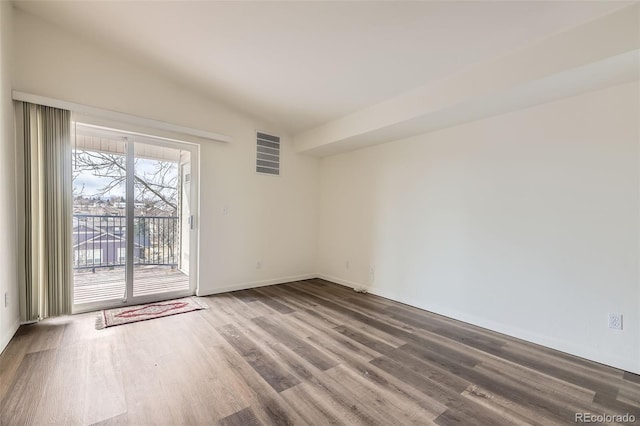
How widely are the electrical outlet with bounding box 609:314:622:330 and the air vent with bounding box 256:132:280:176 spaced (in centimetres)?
419

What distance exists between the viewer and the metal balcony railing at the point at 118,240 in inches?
126

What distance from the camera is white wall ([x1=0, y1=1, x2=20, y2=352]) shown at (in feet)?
7.50

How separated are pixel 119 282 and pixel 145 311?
61cm

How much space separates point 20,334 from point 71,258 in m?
0.76

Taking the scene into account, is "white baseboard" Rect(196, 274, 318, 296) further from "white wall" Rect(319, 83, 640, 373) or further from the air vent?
the air vent

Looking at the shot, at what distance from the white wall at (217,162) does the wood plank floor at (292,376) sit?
1.34 m

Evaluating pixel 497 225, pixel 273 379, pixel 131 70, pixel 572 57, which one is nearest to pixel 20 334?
pixel 273 379

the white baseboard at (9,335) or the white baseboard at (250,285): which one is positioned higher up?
the white baseboard at (9,335)

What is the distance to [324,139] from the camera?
13.8ft

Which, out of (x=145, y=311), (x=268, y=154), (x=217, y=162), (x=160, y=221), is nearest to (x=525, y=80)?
(x=268, y=154)

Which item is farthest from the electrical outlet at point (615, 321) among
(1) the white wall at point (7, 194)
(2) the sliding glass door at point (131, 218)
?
(1) the white wall at point (7, 194)

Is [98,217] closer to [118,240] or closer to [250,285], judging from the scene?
[118,240]

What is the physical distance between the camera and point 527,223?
9.00 feet

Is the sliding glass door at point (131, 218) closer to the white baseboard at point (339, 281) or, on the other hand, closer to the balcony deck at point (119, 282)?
the balcony deck at point (119, 282)
